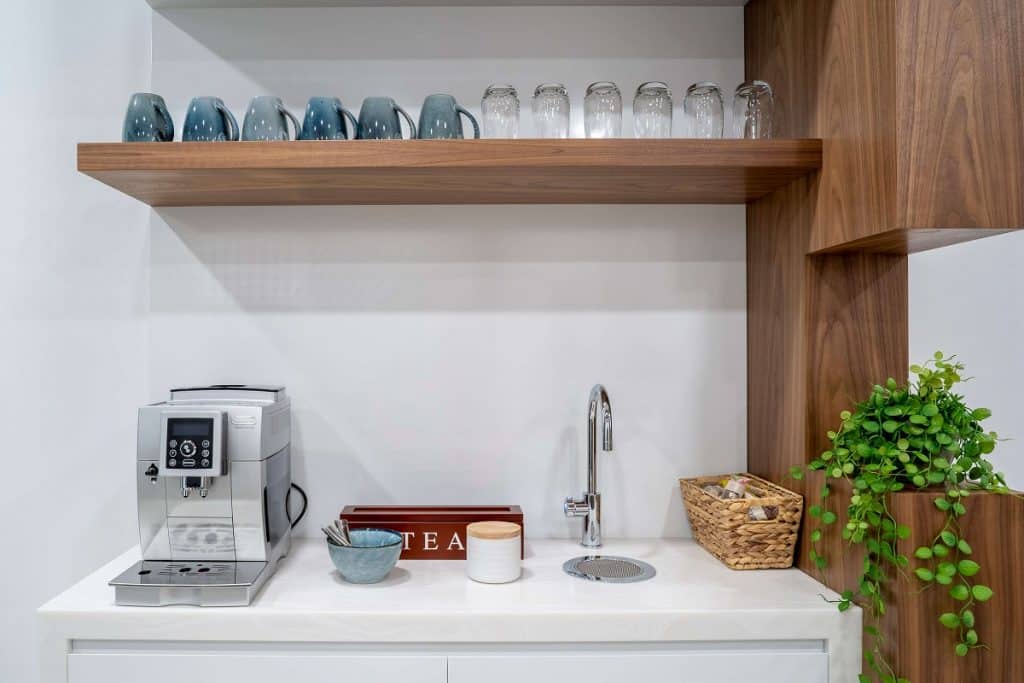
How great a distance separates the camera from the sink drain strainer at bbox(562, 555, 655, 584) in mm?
1539

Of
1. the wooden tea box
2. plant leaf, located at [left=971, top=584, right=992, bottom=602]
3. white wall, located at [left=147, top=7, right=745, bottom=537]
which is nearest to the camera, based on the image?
plant leaf, located at [left=971, top=584, right=992, bottom=602]

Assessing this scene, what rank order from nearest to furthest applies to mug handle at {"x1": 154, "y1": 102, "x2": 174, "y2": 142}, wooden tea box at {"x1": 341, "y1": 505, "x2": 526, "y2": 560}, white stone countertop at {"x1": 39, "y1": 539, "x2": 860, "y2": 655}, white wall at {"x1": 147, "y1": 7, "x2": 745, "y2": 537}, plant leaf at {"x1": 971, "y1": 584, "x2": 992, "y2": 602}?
plant leaf at {"x1": 971, "y1": 584, "x2": 992, "y2": 602}, white stone countertop at {"x1": 39, "y1": 539, "x2": 860, "y2": 655}, mug handle at {"x1": 154, "y1": 102, "x2": 174, "y2": 142}, wooden tea box at {"x1": 341, "y1": 505, "x2": 526, "y2": 560}, white wall at {"x1": 147, "y1": 7, "x2": 745, "y2": 537}

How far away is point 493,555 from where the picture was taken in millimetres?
1502

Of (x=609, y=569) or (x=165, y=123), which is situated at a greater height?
(x=165, y=123)

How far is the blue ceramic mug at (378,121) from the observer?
159 cm

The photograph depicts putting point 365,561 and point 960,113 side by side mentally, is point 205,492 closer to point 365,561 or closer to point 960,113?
point 365,561

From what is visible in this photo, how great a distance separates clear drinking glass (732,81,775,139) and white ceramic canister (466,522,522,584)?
1006 mm

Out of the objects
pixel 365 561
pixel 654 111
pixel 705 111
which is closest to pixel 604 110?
pixel 654 111

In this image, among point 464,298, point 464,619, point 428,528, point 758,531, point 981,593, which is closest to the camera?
point 981,593

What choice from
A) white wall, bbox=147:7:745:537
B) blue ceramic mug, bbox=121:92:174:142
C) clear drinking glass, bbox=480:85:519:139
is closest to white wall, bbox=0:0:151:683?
white wall, bbox=147:7:745:537

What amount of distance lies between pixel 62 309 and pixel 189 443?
A: 0.72m

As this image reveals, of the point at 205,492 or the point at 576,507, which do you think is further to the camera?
the point at 576,507

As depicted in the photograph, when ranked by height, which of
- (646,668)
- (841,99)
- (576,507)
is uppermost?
(841,99)

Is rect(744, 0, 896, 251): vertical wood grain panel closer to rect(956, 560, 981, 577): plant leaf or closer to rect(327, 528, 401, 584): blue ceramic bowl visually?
rect(956, 560, 981, 577): plant leaf
